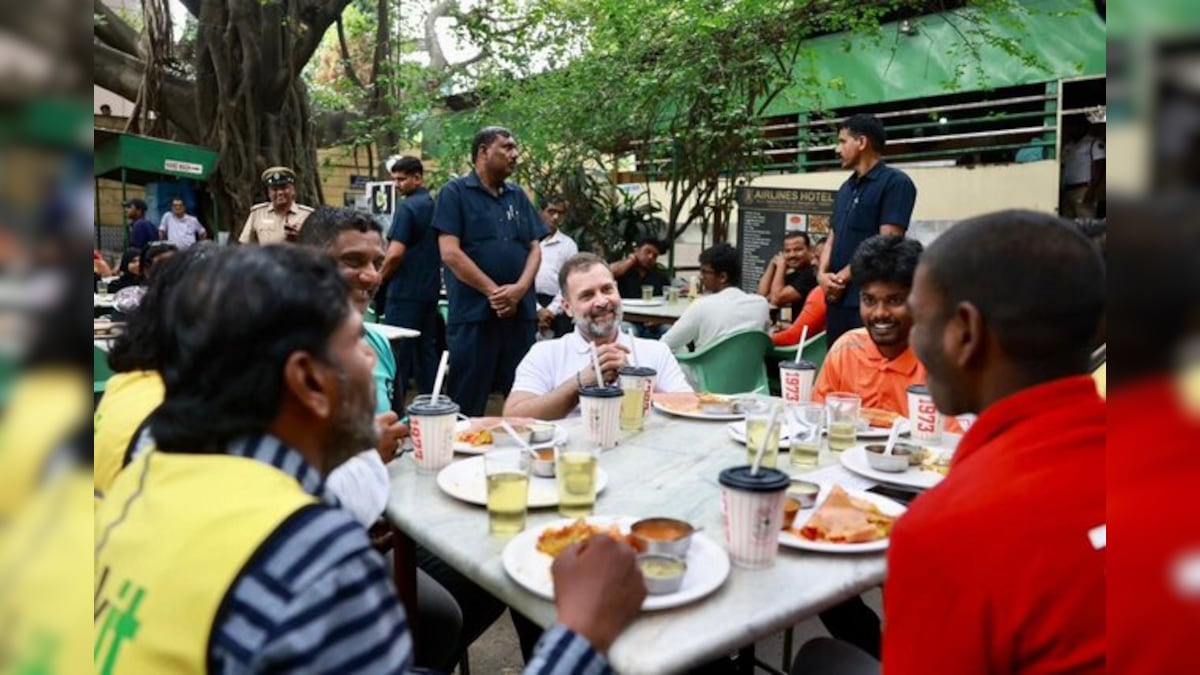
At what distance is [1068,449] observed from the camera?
1.07 meters

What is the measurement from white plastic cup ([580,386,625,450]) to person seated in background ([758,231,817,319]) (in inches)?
172

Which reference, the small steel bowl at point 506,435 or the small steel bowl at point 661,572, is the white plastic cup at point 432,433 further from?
the small steel bowl at point 661,572

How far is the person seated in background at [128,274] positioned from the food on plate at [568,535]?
6.05 metres

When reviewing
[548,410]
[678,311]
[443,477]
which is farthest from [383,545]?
[678,311]

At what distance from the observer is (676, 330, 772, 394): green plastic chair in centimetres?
429

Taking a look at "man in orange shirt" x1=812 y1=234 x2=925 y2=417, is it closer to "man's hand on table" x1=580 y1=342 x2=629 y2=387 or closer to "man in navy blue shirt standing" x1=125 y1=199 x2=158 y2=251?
"man's hand on table" x1=580 y1=342 x2=629 y2=387

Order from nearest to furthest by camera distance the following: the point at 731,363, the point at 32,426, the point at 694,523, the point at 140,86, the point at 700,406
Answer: the point at 32,426, the point at 694,523, the point at 700,406, the point at 731,363, the point at 140,86

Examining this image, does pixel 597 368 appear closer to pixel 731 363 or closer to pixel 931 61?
pixel 731 363

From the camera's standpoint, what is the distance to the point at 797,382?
270 cm

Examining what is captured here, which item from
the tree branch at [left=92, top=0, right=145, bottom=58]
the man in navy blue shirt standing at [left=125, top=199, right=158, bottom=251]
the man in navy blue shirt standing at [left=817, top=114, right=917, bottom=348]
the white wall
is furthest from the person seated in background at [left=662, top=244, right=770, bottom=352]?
the tree branch at [left=92, top=0, right=145, bottom=58]

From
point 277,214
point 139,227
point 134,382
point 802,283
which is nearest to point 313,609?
point 134,382

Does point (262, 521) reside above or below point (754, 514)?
above

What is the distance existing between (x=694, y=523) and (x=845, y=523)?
300mm

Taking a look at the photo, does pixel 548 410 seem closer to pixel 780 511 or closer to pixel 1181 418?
pixel 780 511
